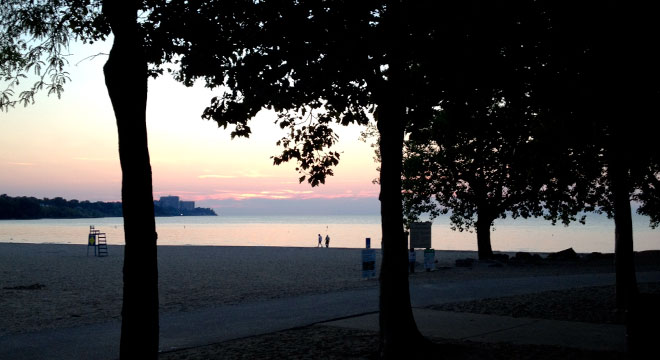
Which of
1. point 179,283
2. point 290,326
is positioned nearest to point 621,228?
point 290,326

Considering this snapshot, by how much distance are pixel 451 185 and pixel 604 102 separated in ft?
65.5

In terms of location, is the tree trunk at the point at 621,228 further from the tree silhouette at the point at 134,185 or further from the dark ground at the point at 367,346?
the tree silhouette at the point at 134,185

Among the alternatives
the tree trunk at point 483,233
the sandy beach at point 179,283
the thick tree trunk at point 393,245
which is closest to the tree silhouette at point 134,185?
the thick tree trunk at point 393,245

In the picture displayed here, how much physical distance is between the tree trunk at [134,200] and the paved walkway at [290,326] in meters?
2.84

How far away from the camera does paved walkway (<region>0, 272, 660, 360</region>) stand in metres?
9.62

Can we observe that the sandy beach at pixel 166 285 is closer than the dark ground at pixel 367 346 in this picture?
No

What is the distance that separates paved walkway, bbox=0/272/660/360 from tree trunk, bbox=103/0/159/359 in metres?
2.84

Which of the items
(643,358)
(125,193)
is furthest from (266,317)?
(643,358)

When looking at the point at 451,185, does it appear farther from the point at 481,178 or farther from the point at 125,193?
the point at 125,193

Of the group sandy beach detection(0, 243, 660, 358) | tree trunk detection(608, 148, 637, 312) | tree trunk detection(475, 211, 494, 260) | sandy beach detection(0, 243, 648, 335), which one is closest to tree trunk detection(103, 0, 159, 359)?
sandy beach detection(0, 243, 660, 358)

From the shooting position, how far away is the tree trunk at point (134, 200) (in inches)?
256

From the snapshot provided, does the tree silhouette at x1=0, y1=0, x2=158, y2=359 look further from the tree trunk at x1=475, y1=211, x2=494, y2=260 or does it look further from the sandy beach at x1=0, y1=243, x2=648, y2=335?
the tree trunk at x1=475, y1=211, x2=494, y2=260

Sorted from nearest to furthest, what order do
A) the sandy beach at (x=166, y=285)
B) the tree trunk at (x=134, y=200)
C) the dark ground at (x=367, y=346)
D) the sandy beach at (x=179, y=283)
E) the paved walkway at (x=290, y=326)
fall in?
the tree trunk at (x=134, y=200) < the dark ground at (x=367, y=346) < the paved walkway at (x=290, y=326) < the sandy beach at (x=166, y=285) < the sandy beach at (x=179, y=283)

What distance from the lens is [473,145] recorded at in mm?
14328
